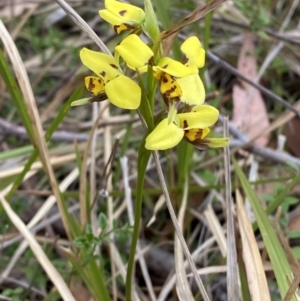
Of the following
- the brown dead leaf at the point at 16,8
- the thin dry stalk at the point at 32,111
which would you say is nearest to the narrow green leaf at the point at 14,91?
the thin dry stalk at the point at 32,111

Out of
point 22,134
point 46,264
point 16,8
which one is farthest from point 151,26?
point 16,8

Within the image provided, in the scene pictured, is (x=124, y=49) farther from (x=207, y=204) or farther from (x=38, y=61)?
(x=38, y=61)

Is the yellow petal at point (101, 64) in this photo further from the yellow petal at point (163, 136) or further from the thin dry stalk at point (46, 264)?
the thin dry stalk at point (46, 264)

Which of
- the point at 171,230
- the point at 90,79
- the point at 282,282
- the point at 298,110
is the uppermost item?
the point at 90,79

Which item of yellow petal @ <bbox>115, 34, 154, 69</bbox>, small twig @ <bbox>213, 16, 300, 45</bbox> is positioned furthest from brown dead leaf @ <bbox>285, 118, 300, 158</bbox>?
yellow petal @ <bbox>115, 34, 154, 69</bbox>

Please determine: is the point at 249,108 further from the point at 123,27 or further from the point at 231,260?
the point at 123,27

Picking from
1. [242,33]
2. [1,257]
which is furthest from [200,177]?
[242,33]

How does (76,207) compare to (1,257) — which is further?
(76,207)
